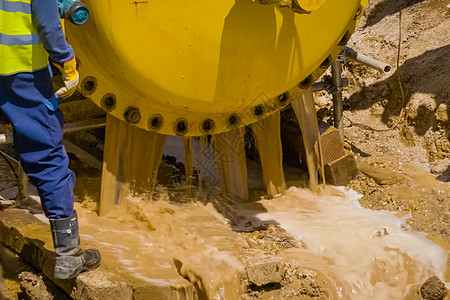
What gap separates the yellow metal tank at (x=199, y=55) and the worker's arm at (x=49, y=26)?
0.47 meters

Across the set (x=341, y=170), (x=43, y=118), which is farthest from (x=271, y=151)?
(x=43, y=118)

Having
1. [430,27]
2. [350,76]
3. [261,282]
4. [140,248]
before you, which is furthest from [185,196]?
[430,27]

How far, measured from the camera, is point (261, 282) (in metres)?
3.51

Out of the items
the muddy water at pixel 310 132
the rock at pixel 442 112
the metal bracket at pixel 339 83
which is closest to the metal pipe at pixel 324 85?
the metal bracket at pixel 339 83

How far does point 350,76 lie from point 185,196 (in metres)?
2.32

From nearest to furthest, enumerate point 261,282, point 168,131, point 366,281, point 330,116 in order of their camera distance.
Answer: point 261,282 → point 366,281 → point 168,131 → point 330,116

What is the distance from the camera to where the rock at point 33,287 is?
3.59 meters

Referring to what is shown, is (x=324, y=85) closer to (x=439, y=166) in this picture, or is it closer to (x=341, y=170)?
(x=341, y=170)

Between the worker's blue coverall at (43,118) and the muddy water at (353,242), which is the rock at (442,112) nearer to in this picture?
the muddy water at (353,242)

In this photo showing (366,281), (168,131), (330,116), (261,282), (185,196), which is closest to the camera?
(261,282)

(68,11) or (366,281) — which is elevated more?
(68,11)

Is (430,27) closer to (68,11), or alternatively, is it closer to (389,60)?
(389,60)

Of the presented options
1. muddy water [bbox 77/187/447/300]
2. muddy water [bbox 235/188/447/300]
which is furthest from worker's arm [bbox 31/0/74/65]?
muddy water [bbox 235/188/447/300]

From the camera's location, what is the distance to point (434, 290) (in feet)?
11.8
